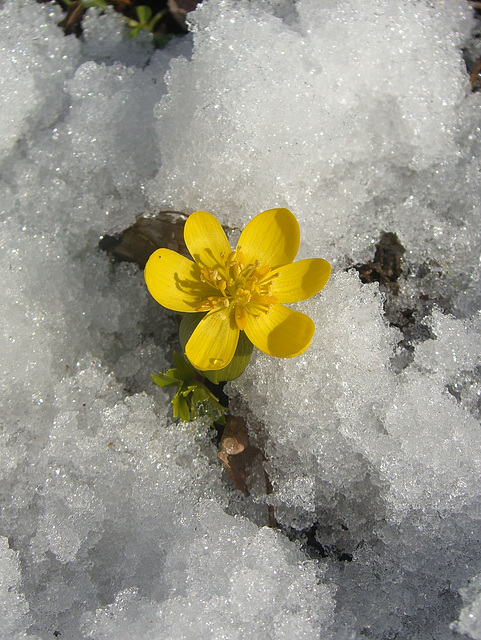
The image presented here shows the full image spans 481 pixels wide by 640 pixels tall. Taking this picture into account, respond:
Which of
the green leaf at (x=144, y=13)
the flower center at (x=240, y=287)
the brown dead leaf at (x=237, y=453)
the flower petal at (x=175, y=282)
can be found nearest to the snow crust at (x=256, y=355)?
the brown dead leaf at (x=237, y=453)

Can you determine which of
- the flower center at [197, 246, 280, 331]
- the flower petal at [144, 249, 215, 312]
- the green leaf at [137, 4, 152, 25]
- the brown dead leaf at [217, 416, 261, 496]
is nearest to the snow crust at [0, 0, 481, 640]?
the brown dead leaf at [217, 416, 261, 496]

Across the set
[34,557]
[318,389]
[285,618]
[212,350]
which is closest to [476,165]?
[318,389]

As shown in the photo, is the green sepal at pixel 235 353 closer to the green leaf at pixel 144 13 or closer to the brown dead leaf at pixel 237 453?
the brown dead leaf at pixel 237 453

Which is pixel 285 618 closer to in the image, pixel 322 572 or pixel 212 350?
pixel 322 572

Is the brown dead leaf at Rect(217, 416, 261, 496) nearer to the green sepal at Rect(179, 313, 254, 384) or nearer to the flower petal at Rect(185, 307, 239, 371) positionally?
the green sepal at Rect(179, 313, 254, 384)

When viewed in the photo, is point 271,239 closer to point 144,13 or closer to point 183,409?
point 183,409

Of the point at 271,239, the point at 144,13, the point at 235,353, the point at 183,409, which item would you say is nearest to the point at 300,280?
the point at 271,239
